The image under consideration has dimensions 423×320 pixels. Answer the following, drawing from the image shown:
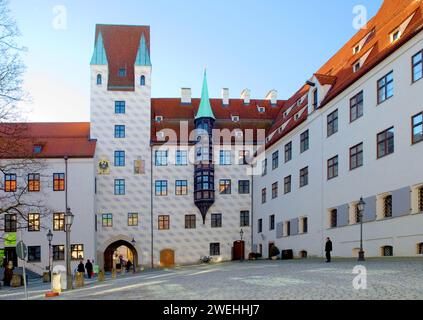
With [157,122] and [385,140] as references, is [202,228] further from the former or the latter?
[385,140]

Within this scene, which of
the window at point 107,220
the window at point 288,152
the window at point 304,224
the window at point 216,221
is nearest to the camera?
the window at point 304,224

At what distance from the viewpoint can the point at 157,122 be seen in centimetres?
5309

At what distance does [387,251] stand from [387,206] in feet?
7.26

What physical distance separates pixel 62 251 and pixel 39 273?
2.56 meters

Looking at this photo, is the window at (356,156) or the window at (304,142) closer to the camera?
the window at (356,156)

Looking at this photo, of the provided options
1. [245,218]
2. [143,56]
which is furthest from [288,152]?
[143,56]

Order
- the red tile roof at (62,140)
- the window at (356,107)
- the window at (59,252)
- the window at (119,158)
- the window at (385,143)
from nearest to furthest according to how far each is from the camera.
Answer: the window at (385,143) → the window at (356,107) → the window at (59,252) → the red tile roof at (62,140) → the window at (119,158)

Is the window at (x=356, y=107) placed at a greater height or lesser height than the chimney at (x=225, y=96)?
lesser

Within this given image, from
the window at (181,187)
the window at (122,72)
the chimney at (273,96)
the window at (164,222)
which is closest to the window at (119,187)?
the window at (164,222)

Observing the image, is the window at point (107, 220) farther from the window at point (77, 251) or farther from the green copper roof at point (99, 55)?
the green copper roof at point (99, 55)

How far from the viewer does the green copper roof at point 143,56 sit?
173 ft

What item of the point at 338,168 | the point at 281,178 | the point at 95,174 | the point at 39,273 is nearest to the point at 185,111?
the point at 95,174

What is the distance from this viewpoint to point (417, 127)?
24.0 meters

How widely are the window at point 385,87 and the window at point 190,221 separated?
26889 mm
